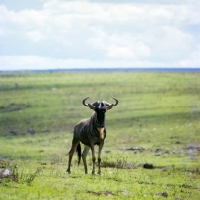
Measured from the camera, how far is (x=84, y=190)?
44.5ft

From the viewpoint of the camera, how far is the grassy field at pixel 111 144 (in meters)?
14.2

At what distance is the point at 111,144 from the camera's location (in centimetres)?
3694

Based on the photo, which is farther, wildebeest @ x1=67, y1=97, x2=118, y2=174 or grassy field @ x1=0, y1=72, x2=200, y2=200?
wildebeest @ x1=67, y1=97, x2=118, y2=174

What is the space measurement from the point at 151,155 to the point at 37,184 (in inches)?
715

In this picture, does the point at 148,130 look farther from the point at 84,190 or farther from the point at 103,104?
the point at 84,190

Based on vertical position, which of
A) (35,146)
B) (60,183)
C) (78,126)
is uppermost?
(78,126)

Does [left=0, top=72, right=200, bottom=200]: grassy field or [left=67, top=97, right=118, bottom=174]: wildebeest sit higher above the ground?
[left=67, top=97, right=118, bottom=174]: wildebeest

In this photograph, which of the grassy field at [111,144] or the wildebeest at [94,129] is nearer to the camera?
the grassy field at [111,144]

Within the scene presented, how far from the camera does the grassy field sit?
14.2 m

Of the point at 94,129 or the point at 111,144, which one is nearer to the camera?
the point at 94,129

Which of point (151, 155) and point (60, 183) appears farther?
point (151, 155)

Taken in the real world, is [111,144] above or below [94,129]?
below

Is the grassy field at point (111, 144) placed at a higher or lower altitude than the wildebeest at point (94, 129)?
lower

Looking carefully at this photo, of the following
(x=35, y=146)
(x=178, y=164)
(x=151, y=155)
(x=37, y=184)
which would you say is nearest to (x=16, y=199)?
(x=37, y=184)
